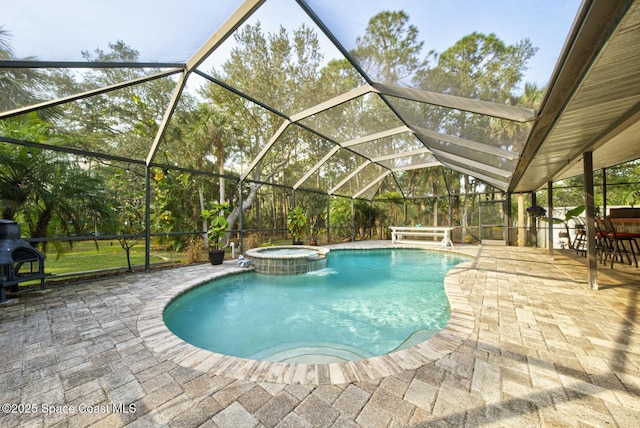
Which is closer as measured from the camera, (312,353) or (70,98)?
(312,353)

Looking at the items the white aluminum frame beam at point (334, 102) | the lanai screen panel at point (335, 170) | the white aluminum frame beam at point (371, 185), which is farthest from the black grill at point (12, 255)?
the white aluminum frame beam at point (371, 185)

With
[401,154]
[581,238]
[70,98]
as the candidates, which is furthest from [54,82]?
[581,238]

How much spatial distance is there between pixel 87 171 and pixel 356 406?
21.8ft

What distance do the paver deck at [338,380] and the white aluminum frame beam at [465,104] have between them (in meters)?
2.50

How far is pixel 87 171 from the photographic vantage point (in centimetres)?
496

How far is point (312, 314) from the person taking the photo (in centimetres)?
389

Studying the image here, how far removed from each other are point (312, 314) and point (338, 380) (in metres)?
2.31

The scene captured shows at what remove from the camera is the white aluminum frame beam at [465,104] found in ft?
9.75

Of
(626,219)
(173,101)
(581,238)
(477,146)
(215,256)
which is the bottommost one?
(215,256)

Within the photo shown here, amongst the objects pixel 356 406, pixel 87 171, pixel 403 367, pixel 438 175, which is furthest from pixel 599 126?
pixel 438 175

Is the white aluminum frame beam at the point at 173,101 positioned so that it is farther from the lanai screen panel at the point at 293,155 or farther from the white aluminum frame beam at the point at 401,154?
the white aluminum frame beam at the point at 401,154

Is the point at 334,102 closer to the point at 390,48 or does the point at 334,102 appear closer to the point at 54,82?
the point at 390,48

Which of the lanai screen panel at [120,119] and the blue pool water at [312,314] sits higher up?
the lanai screen panel at [120,119]

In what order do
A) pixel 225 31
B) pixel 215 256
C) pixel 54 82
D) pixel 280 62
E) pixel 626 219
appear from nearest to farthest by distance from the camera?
pixel 225 31 < pixel 54 82 < pixel 280 62 < pixel 215 256 < pixel 626 219
